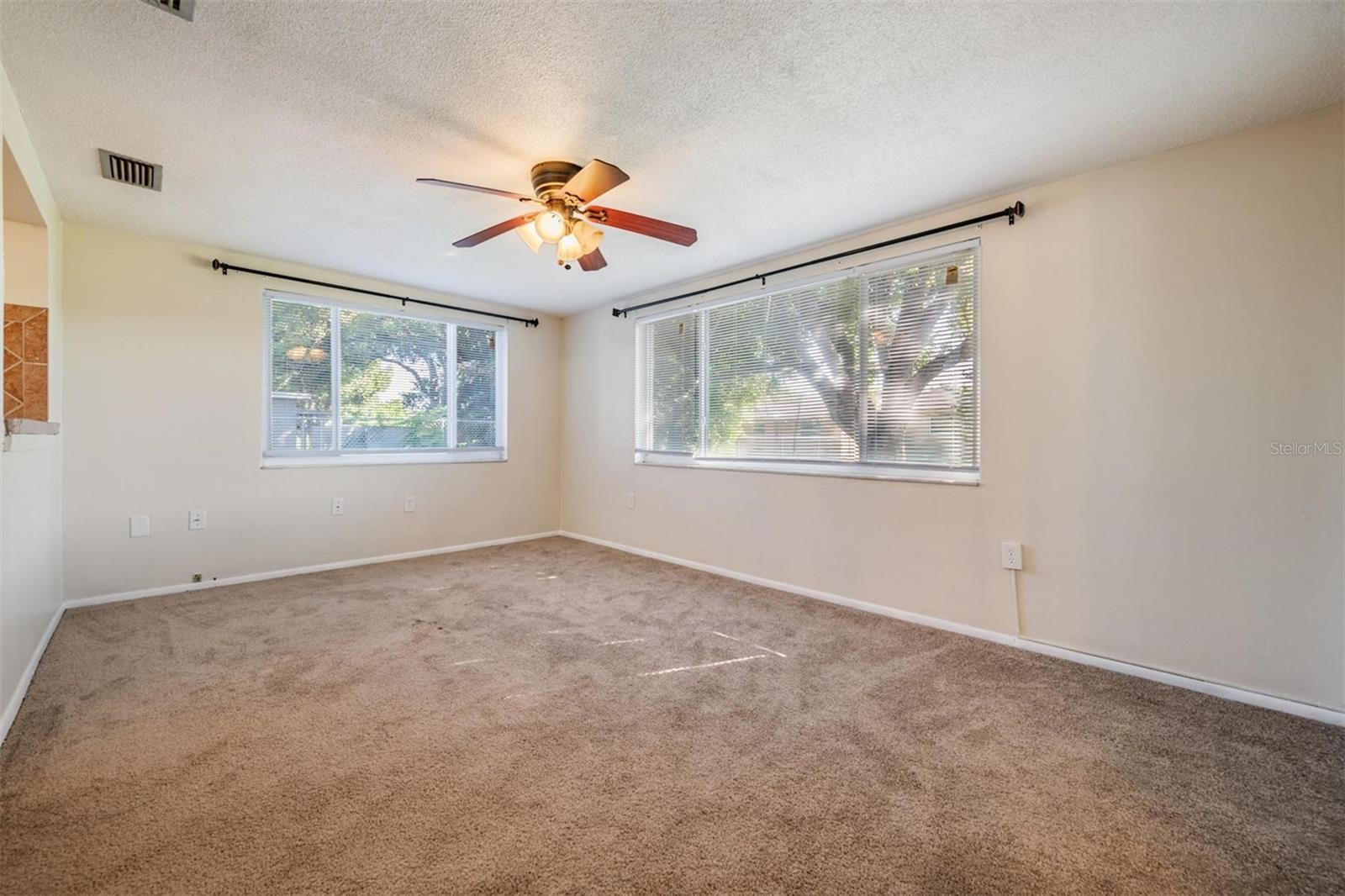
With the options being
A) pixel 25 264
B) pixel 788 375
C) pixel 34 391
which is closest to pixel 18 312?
pixel 25 264

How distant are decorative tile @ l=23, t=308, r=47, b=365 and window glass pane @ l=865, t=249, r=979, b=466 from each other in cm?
433

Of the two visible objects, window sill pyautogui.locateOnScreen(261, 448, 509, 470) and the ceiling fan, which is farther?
window sill pyautogui.locateOnScreen(261, 448, 509, 470)

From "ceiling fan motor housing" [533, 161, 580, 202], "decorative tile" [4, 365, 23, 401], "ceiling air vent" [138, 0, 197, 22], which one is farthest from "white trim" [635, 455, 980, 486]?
"decorative tile" [4, 365, 23, 401]

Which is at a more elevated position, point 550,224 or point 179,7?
point 179,7

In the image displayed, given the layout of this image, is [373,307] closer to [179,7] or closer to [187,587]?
[187,587]

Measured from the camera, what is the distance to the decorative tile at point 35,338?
272cm

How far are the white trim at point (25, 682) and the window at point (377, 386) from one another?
1419 millimetres

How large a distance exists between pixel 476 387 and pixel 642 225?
3.10 m

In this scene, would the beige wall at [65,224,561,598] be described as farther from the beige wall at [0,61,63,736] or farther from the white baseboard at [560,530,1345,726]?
the white baseboard at [560,530,1345,726]

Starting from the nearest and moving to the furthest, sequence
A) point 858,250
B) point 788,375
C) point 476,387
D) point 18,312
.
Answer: point 18,312, point 858,250, point 788,375, point 476,387

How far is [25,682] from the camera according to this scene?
217 centimetres

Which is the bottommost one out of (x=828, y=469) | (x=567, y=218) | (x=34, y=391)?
(x=828, y=469)

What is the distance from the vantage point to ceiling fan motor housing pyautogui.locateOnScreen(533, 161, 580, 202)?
2.35m

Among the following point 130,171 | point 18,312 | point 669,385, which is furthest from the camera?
point 669,385
